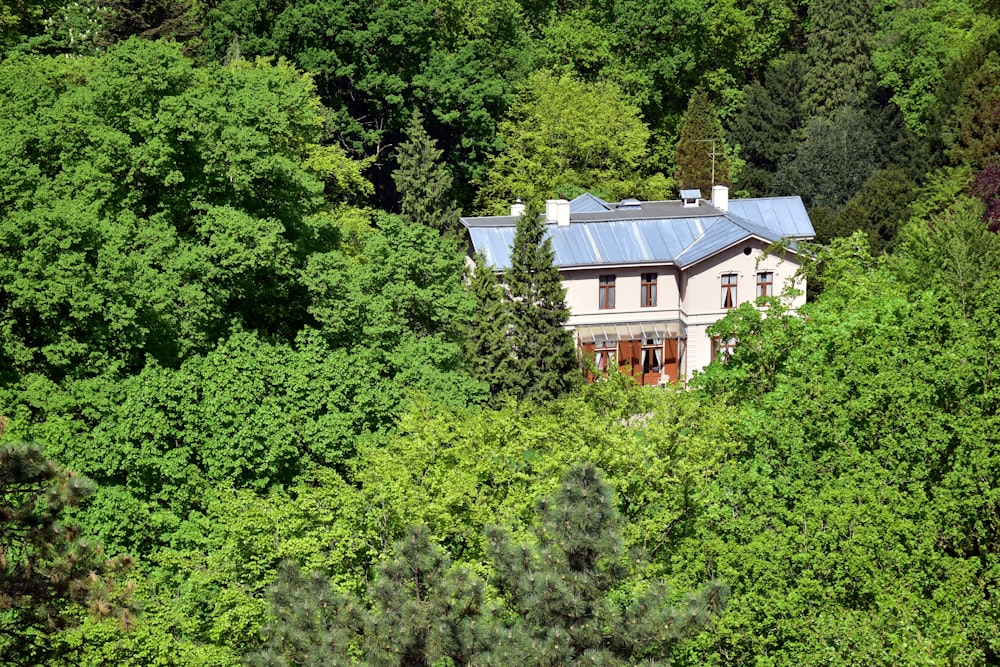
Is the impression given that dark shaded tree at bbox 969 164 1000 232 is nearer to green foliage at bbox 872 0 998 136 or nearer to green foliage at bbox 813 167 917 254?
green foliage at bbox 813 167 917 254

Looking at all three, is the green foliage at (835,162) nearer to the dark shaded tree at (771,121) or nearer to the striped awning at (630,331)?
the dark shaded tree at (771,121)

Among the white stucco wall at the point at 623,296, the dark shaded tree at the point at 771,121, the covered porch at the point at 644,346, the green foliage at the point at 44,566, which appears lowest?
the green foliage at the point at 44,566

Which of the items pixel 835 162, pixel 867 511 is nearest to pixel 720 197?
pixel 835 162

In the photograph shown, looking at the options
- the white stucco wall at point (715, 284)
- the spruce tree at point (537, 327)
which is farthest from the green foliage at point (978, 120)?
the spruce tree at point (537, 327)

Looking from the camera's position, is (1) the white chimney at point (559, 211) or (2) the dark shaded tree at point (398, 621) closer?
(2) the dark shaded tree at point (398, 621)

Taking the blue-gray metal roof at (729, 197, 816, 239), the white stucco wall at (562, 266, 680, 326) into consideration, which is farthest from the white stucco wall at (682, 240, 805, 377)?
the blue-gray metal roof at (729, 197, 816, 239)

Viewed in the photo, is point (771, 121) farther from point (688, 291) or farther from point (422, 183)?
point (688, 291)
